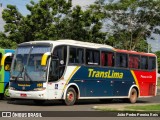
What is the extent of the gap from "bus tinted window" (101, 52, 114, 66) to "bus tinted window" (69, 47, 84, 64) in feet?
6.06

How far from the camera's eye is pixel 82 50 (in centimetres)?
2277

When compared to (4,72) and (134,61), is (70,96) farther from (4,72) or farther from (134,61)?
(134,61)

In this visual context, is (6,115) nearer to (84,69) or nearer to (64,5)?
(84,69)

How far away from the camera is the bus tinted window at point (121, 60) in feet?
83.0

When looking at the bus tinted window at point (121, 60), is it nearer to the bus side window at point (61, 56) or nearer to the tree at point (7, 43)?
the bus side window at point (61, 56)

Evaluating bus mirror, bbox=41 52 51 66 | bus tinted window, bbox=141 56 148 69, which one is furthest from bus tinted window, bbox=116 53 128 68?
bus mirror, bbox=41 52 51 66

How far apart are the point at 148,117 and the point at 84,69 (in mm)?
7181

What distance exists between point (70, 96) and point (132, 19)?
26.4 m

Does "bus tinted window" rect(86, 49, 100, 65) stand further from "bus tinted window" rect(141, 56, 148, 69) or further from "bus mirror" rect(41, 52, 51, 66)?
"bus tinted window" rect(141, 56, 148, 69)

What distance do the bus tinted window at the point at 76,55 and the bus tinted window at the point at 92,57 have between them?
0.52 meters

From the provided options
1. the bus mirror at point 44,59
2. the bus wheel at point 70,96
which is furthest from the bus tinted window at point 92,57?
the bus mirror at point 44,59

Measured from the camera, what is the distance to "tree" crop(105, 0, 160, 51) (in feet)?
153

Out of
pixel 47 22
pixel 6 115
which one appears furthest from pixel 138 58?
pixel 47 22

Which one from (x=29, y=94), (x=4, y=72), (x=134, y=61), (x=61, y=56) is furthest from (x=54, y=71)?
(x=134, y=61)
